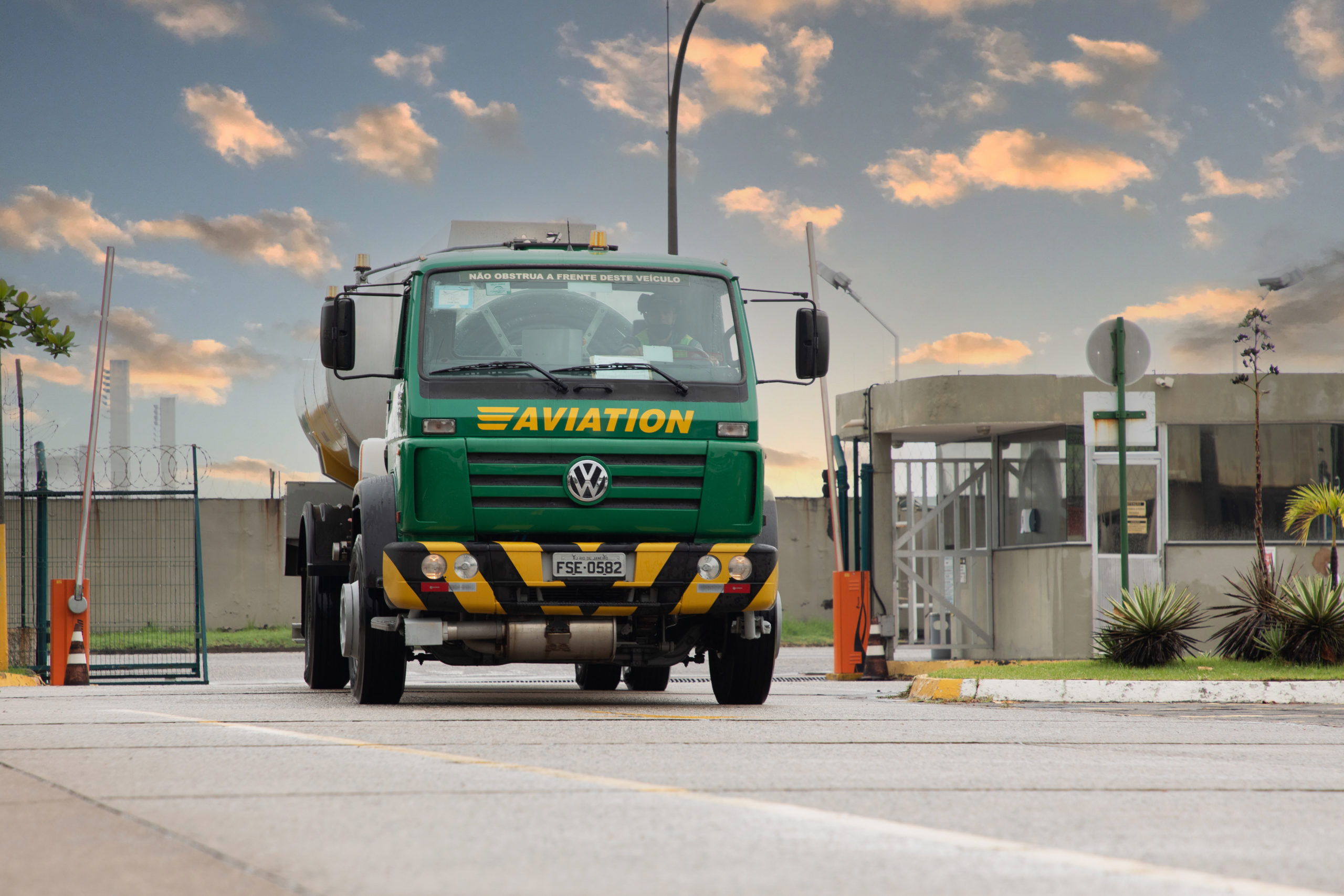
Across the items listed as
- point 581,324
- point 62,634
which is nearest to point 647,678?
point 581,324

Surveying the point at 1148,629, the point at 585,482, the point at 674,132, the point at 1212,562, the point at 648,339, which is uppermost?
the point at 674,132

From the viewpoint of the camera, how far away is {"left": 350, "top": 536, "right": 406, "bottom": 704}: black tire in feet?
33.6

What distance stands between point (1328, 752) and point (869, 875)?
14.9ft

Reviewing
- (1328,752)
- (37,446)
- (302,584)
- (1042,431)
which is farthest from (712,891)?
(1042,431)

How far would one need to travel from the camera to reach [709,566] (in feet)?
32.0

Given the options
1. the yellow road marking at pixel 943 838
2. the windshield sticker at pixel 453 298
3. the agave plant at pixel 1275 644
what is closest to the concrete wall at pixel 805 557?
the agave plant at pixel 1275 644

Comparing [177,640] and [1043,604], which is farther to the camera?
[177,640]

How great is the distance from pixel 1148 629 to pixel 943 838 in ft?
31.0

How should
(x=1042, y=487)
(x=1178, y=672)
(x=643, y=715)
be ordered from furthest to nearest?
(x=1042, y=487) < (x=1178, y=672) < (x=643, y=715)

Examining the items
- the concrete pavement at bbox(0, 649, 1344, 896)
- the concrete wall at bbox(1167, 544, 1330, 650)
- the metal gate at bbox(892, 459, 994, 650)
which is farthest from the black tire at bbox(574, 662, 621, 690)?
the concrete wall at bbox(1167, 544, 1330, 650)

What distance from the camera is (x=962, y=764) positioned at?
6125 mm

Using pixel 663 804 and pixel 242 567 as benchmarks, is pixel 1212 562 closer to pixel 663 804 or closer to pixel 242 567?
pixel 663 804

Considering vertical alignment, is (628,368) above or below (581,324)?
below

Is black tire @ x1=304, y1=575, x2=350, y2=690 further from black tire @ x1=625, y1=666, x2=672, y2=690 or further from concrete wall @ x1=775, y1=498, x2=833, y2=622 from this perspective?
concrete wall @ x1=775, y1=498, x2=833, y2=622
